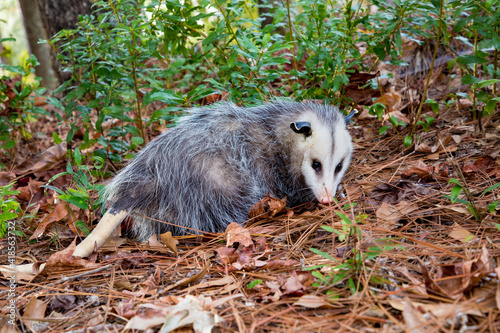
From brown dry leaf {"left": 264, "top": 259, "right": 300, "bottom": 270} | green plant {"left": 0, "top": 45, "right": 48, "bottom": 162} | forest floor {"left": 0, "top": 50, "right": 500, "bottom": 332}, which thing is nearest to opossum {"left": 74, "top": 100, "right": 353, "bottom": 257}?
forest floor {"left": 0, "top": 50, "right": 500, "bottom": 332}

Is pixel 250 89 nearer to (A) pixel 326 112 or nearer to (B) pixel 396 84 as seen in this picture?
(A) pixel 326 112

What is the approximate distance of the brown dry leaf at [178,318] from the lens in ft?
4.01

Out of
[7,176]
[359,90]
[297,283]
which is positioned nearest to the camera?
[297,283]

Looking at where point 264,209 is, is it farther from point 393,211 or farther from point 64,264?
point 64,264

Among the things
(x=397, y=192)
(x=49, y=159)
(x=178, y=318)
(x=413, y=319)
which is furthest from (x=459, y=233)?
(x=49, y=159)

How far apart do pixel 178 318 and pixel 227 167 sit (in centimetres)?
106

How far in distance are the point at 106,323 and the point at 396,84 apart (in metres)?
3.16

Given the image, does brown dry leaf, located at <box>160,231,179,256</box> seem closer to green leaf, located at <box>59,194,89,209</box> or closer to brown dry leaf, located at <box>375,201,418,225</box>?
green leaf, located at <box>59,194,89,209</box>

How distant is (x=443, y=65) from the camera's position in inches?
141

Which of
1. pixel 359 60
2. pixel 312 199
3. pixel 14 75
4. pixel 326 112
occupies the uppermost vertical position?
pixel 14 75

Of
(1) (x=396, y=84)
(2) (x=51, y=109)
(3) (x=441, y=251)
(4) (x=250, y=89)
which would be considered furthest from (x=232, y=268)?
(2) (x=51, y=109)

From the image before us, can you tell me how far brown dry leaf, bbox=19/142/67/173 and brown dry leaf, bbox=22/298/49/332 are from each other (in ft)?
5.27

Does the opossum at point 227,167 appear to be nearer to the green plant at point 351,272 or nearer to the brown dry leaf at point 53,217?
the brown dry leaf at point 53,217

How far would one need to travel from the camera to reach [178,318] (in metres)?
1.24
